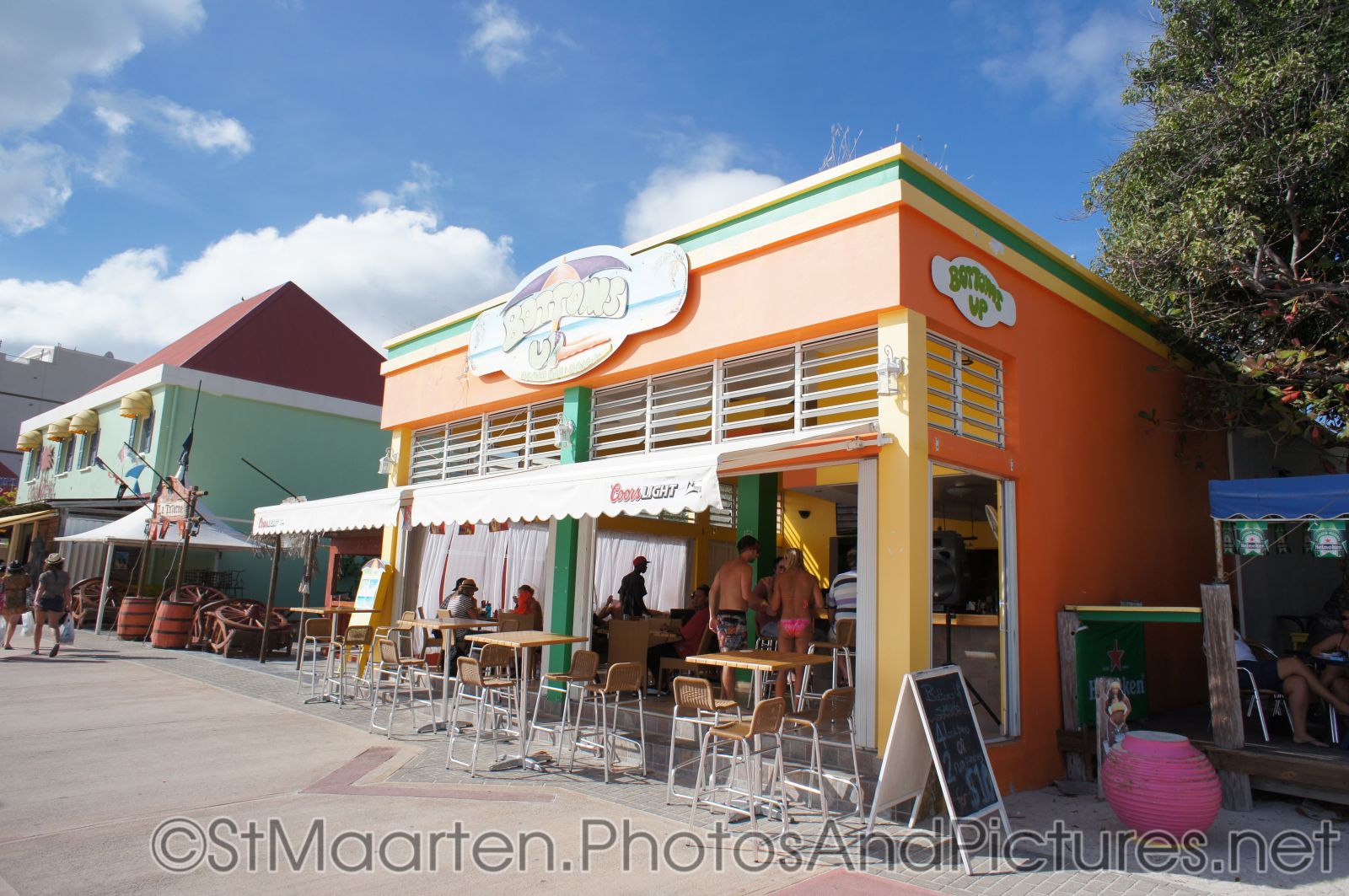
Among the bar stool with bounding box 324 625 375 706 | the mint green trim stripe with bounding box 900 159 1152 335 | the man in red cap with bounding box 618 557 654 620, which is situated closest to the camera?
the mint green trim stripe with bounding box 900 159 1152 335

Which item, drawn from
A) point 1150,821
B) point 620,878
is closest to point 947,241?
point 1150,821

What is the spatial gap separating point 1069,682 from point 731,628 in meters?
3.07

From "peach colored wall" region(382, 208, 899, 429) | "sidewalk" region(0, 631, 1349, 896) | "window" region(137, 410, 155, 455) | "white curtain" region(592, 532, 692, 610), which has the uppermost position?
"window" region(137, 410, 155, 455)

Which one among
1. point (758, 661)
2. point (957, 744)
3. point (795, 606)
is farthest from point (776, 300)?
point (957, 744)

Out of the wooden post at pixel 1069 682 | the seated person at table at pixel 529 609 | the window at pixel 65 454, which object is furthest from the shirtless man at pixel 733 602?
the window at pixel 65 454

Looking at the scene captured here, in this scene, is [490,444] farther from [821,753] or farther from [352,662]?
[821,753]

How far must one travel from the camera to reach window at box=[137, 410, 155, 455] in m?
20.3

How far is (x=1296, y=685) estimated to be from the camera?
7195 mm

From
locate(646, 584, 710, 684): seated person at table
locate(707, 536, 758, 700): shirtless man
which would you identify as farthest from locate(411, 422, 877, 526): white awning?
locate(646, 584, 710, 684): seated person at table

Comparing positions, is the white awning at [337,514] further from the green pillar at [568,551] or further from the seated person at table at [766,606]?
the seated person at table at [766,606]

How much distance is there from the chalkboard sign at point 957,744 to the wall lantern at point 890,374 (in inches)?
85.0

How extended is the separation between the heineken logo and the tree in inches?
119

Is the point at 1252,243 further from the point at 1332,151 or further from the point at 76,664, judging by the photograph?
the point at 76,664

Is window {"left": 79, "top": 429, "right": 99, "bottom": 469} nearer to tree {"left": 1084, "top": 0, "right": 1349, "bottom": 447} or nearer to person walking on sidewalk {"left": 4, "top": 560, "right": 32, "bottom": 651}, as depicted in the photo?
person walking on sidewalk {"left": 4, "top": 560, "right": 32, "bottom": 651}
